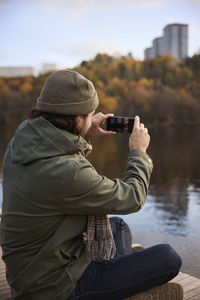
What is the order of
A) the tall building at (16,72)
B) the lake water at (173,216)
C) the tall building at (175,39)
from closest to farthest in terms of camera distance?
the lake water at (173,216) → the tall building at (16,72) → the tall building at (175,39)

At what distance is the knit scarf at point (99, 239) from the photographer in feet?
5.60

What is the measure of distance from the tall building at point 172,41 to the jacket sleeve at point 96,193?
138 metres

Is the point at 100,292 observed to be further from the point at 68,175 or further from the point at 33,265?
the point at 68,175

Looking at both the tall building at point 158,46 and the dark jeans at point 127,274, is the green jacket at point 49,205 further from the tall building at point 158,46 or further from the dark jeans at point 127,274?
the tall building at point 158,46

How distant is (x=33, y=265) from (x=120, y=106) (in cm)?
7598

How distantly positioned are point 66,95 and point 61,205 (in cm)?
48

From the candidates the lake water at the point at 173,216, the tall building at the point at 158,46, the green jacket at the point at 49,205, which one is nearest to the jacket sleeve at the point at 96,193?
the green jacket at the point at 49,205

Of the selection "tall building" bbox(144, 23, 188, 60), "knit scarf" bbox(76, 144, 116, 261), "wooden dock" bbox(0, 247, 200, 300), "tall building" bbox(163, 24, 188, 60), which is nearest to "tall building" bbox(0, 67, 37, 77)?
"tall building" bbox(144, 23, 188, 60)

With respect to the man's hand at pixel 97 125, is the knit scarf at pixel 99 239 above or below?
below

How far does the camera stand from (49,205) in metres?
1.62

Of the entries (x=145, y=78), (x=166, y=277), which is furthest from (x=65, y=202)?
(x=145, y=78)

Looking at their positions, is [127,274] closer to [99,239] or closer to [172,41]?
[99,239]

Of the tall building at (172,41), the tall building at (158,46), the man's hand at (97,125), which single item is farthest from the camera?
the tall building at (158,46)

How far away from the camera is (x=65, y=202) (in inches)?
63.6
